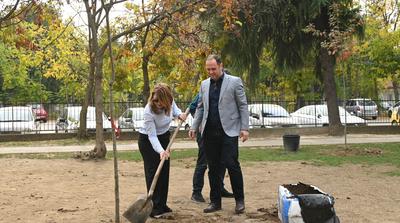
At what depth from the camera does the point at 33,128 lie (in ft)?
69.3

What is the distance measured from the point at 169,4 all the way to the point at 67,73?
18348 millimetres

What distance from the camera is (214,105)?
257 inches

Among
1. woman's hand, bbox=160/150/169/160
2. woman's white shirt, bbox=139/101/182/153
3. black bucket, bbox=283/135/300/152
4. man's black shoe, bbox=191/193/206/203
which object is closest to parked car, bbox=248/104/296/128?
black bucket, bbox=283/135/300/152

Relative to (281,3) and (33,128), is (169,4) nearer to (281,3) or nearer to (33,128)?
(281,3)

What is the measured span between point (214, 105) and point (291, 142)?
8.13 metres

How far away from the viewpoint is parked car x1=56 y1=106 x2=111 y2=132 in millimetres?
21188

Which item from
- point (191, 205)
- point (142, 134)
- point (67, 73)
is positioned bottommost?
point (191, 205)

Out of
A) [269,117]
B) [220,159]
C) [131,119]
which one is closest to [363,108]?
[269,117]

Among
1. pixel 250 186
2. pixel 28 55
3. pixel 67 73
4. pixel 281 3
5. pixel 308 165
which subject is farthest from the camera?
pixel 67 73

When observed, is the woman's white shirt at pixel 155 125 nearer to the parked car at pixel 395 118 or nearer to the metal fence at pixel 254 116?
the metal fence at pixel 254 116

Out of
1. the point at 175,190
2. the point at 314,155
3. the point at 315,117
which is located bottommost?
the point at 175,190

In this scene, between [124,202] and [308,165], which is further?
[308,165]

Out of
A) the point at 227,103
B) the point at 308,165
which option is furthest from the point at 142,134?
the point at 308,165

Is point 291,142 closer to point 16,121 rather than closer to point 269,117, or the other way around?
point 269,117
